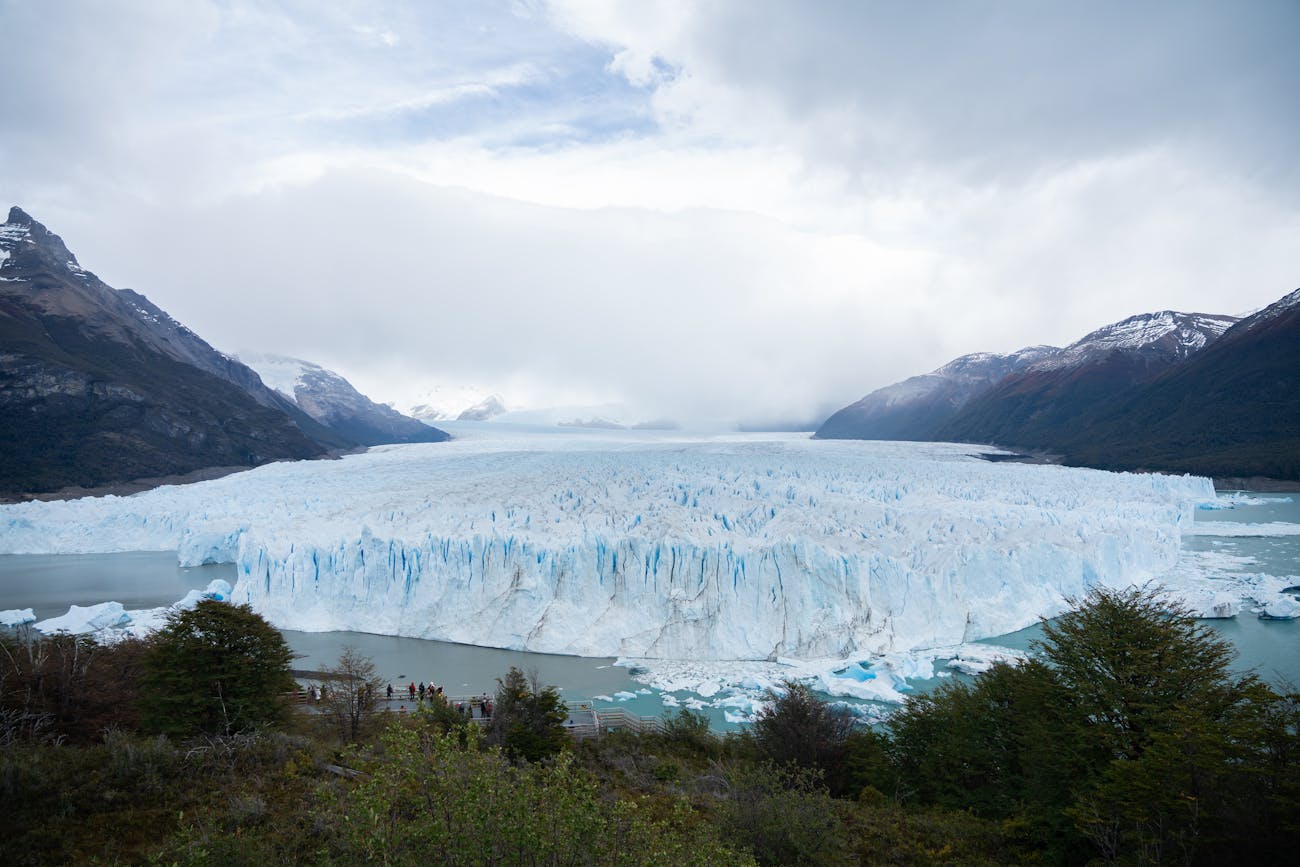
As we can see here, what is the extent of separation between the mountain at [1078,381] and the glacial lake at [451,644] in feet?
204

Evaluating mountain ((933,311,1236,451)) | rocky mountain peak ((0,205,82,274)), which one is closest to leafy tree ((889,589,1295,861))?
mountain ((933,311,1236,451))

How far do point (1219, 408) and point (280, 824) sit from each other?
93674mm

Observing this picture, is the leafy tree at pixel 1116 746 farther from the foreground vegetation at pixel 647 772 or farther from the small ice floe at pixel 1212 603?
the small ice floe at pixel 1212 603

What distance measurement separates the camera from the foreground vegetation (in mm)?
Answer: 4754

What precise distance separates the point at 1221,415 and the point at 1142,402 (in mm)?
13024

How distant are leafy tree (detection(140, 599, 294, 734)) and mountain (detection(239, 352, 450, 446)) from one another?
117m

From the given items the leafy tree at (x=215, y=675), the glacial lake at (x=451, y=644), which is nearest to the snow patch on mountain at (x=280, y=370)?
the glacial lake at (x=451, y=644)

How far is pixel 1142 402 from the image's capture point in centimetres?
8300

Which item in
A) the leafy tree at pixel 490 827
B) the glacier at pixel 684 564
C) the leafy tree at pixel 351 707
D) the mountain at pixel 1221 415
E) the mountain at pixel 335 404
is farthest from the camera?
the mountain at pixel 335 404

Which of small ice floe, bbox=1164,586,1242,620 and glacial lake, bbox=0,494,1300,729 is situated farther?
small ice floe, bbox=1164,586,1242,620

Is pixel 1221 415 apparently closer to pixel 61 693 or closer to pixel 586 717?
pixel 586 717

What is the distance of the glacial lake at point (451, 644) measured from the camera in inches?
678

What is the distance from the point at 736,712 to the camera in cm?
1566

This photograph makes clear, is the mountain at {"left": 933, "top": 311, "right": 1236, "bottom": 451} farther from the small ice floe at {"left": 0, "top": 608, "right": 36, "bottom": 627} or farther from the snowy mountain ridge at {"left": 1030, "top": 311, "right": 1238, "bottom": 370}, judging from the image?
the small ice floe at {"left": 0, "top": 608, "right": 36, "bottom": 627}
